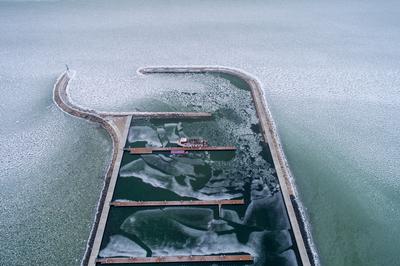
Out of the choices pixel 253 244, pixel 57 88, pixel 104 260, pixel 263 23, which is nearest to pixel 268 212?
pixel 253 244

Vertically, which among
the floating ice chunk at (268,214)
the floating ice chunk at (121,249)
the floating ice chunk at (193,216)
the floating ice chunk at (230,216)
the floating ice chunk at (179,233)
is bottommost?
the floating ice chunk at (121,249)

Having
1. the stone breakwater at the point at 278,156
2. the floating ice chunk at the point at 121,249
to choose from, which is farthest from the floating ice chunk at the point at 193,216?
the stone breakwater at the point at 278,156

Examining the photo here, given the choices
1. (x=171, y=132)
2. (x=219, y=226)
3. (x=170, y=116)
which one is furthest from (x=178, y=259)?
(x=170, y=116)

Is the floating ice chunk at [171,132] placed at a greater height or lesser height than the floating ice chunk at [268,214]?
greater

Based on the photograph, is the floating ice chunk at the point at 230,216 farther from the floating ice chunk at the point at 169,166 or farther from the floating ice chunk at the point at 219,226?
the floating ice chunk at the point at 169,166

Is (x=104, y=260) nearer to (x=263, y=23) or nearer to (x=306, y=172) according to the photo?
(x=306, y=172)

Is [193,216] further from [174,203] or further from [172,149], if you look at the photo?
[172,149]
